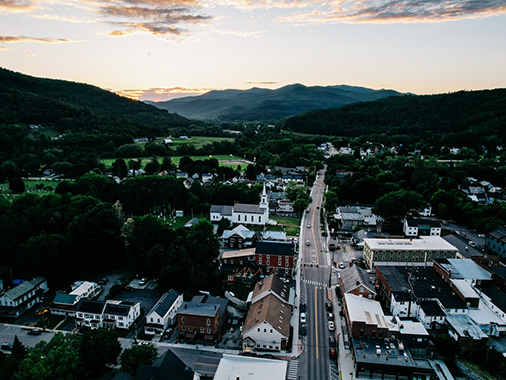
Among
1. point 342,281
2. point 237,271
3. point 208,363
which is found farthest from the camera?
point 237,271

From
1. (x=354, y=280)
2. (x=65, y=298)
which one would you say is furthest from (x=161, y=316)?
(x=354, y=280)

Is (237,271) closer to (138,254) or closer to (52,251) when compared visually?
(138,254)

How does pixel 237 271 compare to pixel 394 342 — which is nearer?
pixel 394 342

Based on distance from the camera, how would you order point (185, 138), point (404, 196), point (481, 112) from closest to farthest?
point (404, 196) < point (481, 112) < point (185, 138)

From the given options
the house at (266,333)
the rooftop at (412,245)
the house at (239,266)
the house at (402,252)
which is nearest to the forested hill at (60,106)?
the house at (239,266)

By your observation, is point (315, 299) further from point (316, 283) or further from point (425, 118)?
point (425, 118)

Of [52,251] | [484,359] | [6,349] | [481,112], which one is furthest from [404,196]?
[481,112]
